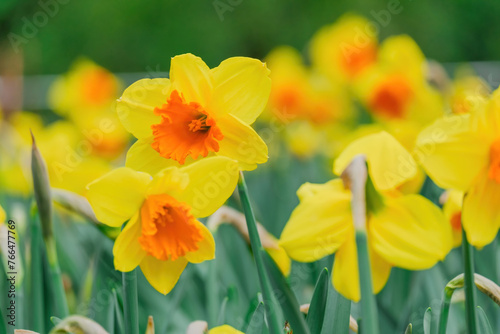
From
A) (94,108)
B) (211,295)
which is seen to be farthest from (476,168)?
(94,108)

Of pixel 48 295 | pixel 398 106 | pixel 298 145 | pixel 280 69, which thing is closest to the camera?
pixel 48 295

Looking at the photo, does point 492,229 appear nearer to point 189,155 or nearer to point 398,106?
point 189,155

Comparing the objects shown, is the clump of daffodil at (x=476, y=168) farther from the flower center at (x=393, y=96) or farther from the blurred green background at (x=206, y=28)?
the blurred green background at (x=206, y=28)

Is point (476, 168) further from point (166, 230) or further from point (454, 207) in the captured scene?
point (166, 230)

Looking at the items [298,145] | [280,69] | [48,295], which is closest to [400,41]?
[298,145]

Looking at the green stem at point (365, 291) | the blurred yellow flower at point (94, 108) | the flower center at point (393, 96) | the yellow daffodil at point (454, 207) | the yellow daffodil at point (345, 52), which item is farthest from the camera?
the yellow daffodil at point (345, 52)

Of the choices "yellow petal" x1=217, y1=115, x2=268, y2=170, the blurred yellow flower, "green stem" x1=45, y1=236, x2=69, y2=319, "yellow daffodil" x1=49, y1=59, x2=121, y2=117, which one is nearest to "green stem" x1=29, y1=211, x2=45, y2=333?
"green stem" x1=45, y1=236, x2=69, y2=319

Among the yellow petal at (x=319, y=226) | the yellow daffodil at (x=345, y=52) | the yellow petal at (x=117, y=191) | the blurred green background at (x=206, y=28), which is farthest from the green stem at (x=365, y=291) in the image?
the blurred green background at (x=206, y=28)
